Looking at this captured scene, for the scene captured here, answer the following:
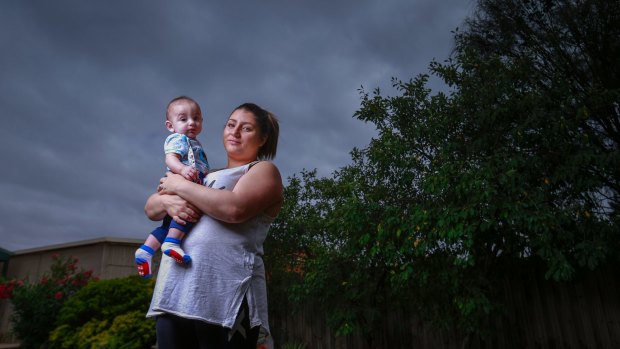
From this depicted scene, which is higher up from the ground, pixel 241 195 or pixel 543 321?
pixel 241 195

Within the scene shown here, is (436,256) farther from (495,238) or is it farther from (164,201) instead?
(164,201)

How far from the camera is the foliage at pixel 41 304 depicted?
9367 millimetres

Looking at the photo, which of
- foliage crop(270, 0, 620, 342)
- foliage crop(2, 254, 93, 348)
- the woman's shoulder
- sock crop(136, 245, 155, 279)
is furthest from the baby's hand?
foliage crop(2, 254, 93, 348)

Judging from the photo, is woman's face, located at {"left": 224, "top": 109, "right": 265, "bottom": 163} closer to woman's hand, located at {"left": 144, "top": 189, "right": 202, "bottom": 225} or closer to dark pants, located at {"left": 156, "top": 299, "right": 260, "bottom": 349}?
woman's hand, located at {"left": 144, "top": 189, "right": 202, "bottom": 225}

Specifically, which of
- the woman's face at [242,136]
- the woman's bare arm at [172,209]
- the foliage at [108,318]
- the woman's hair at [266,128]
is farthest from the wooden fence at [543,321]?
the woman's bare arm at [172,209]

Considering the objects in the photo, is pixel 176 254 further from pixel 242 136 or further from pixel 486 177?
pixel 486 177

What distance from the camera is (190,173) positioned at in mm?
1755

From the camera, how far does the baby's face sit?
6.39 feet

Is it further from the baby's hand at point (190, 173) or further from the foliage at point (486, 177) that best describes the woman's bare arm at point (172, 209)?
the foliage at point (486, 177)

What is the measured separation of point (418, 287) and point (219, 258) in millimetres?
5511

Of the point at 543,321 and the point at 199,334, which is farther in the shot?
the point at 543,321

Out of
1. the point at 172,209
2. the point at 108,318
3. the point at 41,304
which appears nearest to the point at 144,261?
the point at 172,209

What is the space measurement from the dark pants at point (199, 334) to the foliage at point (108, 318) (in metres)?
5.94

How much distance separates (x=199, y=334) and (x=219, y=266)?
215 millimetres
